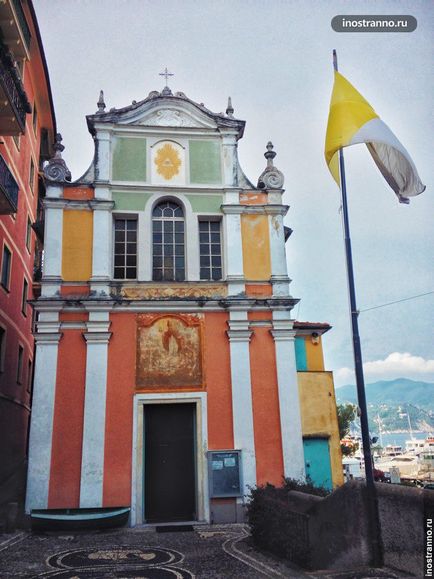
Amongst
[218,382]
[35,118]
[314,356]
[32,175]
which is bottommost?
[218,382]

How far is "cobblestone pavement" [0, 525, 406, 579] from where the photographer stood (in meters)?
8.12

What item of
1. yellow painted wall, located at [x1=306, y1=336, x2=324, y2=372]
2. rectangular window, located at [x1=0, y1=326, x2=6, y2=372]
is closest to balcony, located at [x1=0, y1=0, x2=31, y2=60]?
rectangular window, located at [x1=0, y1=326, x2=6, y2=372]

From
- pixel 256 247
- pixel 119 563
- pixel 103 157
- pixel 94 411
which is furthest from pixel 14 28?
pixel 119 563

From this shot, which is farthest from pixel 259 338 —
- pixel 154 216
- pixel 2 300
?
pixel 2 300

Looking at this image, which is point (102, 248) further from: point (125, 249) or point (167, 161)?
point (167, 161)

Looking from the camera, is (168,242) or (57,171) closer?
(57,171)

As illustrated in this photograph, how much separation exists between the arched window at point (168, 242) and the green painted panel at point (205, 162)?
3.92ft

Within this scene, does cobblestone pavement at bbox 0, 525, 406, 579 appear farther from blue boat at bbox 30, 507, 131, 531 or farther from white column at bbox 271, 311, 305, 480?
white column at bbox 271, 311, 305, 480

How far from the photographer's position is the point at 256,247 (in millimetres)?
15578

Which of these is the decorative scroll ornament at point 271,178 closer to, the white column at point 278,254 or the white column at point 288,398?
the white column at point 278,254

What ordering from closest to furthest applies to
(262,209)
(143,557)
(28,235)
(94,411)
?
(143,557) → (94,411) → (262,209) → (28,235)

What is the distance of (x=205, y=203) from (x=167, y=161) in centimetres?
184

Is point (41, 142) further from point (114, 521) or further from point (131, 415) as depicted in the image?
point (114, 521)

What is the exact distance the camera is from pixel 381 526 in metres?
7.28
